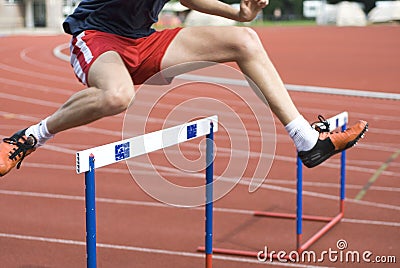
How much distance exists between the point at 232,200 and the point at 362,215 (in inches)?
37.2

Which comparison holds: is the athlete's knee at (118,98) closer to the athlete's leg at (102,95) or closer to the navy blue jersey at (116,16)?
the athlete's leg at (102,95)

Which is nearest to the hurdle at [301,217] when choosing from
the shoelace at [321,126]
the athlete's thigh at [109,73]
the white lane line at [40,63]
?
the shoelace at [321,126]

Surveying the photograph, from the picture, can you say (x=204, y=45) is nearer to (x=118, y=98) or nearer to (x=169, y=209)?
(x=118, y=98)

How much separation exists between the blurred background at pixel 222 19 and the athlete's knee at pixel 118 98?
1089 inches

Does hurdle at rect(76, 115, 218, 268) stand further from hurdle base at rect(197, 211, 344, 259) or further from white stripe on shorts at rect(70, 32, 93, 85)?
hurdle base at rect(197, 211, 344, 259)

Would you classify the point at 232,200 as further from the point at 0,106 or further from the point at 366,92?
the point at 366,92

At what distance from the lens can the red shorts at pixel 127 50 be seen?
10.2 feet

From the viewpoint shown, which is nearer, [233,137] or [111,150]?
[111,150]

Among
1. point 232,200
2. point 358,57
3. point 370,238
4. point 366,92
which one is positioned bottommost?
point 358,57

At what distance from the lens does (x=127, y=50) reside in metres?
3.14

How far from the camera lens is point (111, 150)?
2.63 metres

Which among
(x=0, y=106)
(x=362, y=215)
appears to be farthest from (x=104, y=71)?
(x=0, y=106)

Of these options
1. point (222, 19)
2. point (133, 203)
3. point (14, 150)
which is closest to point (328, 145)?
point (14, 150)

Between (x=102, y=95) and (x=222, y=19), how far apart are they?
107 feet
